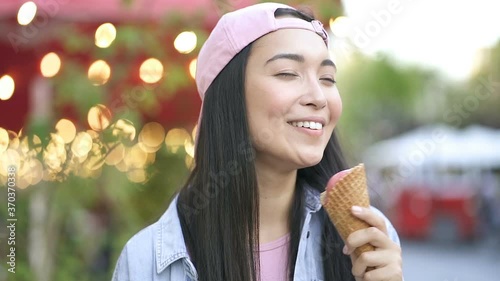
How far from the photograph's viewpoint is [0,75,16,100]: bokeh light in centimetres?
427

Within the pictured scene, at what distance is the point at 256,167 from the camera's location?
216 cm

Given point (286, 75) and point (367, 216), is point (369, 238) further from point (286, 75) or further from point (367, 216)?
point (286, 75)

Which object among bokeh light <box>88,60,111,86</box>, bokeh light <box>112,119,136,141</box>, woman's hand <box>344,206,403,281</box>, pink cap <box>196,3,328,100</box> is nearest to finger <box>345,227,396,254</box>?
woman's hand <box>344,206,403,281</box>

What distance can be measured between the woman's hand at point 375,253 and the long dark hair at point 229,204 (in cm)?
25

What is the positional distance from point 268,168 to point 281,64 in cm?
30

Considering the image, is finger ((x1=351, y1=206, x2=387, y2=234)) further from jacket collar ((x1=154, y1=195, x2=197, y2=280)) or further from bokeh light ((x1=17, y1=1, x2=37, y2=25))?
bokeh light ((x1=17, y1=1, x2=37, y2=25))

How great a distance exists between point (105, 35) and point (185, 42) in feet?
1.41

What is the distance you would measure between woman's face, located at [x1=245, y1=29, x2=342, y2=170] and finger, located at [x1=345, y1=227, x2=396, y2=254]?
25cm

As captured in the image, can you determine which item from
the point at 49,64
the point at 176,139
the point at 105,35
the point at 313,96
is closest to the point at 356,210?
the point at 313,96

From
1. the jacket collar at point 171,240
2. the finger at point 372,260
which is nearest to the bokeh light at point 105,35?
the jacket collar at point 171,240

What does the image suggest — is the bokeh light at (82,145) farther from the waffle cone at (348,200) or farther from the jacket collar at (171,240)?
the waffle cone at (348,200)

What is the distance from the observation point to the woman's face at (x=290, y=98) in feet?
6.66

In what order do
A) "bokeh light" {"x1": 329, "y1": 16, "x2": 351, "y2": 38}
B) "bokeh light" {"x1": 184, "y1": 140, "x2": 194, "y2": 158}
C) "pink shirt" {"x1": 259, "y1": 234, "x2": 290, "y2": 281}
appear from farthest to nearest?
"bokeh light" {"x1": 184, "y1": 140, "x2": 194, "y2": 158}, "bokeh light" {"x1": 329, "y1": 16, "x2": 351, "y2": 38}, "pink shirt" {"x1": 259, "y1": 234, "x2": 290, "y2": 281}

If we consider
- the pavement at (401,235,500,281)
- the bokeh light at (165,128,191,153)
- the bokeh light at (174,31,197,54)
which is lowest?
the bokeh light at (165,128,191,153)
